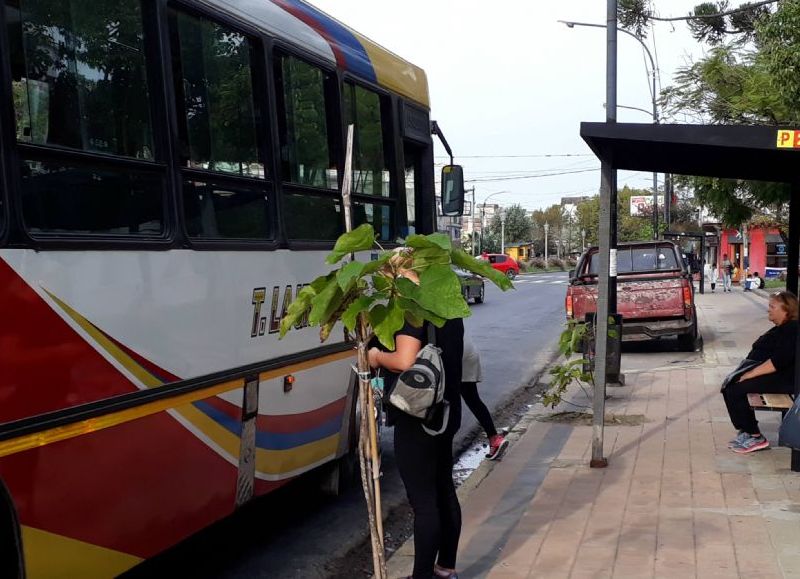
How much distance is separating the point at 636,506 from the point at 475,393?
1.90 metres

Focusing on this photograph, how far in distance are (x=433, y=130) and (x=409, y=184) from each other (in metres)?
0.87

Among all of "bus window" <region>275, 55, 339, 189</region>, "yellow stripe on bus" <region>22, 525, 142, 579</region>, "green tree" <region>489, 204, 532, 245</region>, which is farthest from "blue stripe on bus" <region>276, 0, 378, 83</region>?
"green tree" <region>489, 204, 532, 245</region>

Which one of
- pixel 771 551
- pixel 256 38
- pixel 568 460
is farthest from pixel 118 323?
pixel 568 460

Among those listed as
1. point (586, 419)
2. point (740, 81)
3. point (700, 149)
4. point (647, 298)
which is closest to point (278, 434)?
point (700, 149)

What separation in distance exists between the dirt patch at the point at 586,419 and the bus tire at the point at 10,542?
23.3 feet

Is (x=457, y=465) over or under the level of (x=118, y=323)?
under

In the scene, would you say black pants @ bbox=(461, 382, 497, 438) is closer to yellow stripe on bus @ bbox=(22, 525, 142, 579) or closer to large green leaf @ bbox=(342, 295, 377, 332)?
yellow stripe on bus @ bbox=(22, 525, 142, 579)

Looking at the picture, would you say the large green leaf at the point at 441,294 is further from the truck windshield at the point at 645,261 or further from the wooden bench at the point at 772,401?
the truck windshield at the point at 645,261

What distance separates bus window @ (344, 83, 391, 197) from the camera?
6.34 metres

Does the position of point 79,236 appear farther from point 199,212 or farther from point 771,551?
point 771,551

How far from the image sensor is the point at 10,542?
336 centimetres

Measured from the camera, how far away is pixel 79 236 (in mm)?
3652

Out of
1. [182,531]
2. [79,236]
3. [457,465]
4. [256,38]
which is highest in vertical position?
[256,38]

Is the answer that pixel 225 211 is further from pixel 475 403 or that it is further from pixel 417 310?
pixel 475 403
